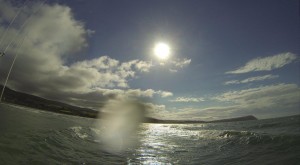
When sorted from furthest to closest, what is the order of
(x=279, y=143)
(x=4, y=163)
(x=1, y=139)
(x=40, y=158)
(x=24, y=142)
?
(x=279, y=143), (x=24, y=142), (x=1, y=139), (x=40, y=158), (x=4, y=163)

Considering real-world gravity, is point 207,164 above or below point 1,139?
below

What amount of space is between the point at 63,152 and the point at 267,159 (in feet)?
29.8

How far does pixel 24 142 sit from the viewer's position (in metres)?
8.87

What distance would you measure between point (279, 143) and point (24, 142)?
47.0ft

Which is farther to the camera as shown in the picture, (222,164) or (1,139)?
(222,164)

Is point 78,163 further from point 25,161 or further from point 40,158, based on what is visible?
point 25,161

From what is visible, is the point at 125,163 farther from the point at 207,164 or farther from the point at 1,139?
the point at 1,139

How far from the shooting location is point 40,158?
748cm

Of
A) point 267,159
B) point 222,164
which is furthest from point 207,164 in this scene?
point 267,159

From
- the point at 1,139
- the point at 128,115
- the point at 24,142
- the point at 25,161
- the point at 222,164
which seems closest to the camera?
the point at 25,161

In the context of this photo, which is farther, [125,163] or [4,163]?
[125,163]

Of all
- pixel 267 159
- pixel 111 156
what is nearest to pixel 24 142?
pixel 111 156

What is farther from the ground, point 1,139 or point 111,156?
point 1,139

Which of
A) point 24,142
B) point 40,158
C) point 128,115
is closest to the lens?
point 40,158
